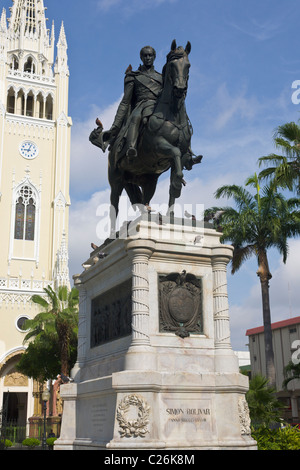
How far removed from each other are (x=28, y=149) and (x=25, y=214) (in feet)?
22.5

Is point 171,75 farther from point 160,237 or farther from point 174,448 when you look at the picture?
point 174,448

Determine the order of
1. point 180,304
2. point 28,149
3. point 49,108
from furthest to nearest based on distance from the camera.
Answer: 1. point 49,108
2. point 28,149
3. point 180,304

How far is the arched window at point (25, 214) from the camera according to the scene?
178ft

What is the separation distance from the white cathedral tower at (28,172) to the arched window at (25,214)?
0.06m

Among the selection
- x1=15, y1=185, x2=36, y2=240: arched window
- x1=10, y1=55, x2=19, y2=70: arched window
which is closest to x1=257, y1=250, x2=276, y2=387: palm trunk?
x1=15, y1=185, x2=36, y2=240: arched window

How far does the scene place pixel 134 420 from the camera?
7.33 meters

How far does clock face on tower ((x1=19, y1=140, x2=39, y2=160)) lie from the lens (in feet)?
184

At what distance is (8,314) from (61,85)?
25359 millimetres

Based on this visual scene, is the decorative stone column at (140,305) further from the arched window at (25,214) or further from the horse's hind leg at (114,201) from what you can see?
the arched window at (25,214)

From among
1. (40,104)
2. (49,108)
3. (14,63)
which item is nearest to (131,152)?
(49,108)

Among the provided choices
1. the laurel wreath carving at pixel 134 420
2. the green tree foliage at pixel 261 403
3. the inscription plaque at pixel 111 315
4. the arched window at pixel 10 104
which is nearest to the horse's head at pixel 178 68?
the inscription plaque at pixel 111 315

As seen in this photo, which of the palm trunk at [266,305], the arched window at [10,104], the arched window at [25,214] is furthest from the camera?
the arched window at [10,104]

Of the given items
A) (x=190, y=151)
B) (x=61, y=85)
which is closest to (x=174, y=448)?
(x=190, y=151)

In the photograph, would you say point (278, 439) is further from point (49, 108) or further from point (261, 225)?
point (49, 108)
